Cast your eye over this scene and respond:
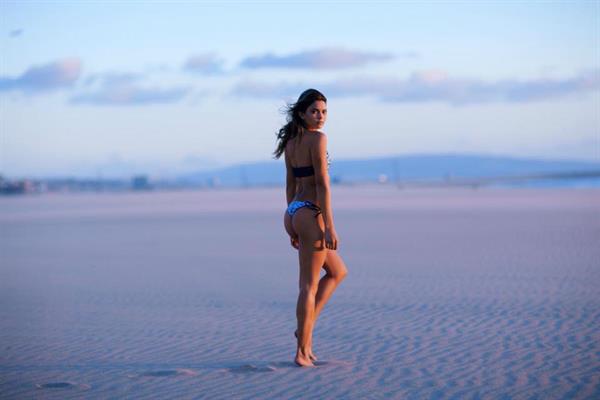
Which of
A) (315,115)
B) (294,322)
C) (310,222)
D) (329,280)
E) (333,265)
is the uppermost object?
(315,115)

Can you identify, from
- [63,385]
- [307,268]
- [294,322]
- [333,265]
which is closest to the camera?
[63,385]

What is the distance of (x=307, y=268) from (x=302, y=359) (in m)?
0.68

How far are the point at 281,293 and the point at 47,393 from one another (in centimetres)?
446

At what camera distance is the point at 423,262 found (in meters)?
12.1

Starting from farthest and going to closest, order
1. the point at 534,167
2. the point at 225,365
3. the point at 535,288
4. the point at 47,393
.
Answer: the point at 534,167
the point at 535,288
the point at 225,365
the point at 47,393

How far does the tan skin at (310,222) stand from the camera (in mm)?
5527

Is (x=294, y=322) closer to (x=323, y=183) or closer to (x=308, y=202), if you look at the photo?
(x=308, y=202)

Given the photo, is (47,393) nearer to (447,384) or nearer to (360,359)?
(360,359)

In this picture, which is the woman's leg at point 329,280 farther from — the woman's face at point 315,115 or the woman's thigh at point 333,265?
the woman's face at point 315,115

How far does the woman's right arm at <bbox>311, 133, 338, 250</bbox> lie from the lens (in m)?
5.50

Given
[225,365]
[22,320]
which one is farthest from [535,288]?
[22,320]

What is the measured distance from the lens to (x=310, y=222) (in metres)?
5.58

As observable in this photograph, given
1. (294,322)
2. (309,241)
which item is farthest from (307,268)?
(294,322)

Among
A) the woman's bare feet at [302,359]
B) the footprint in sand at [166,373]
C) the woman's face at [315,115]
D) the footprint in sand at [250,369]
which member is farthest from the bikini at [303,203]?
the footprint in sand at [166,373]
